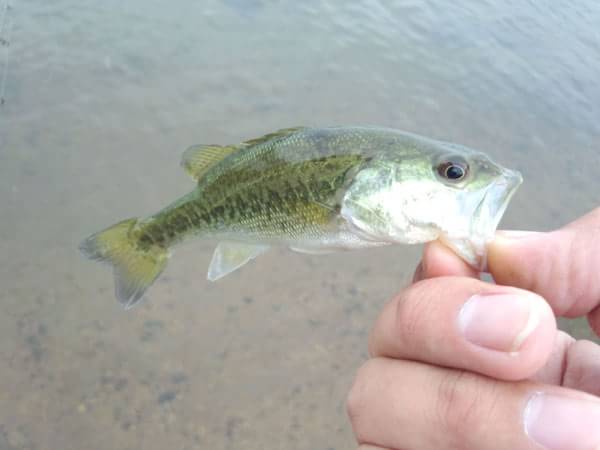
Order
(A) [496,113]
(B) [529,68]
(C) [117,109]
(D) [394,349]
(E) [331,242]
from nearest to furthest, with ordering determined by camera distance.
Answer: (D) [394,349] → (E) [331,242] → (C) [117,109] → (A) [496,113] → (B) [529,68]

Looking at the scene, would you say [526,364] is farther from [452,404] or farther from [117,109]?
[117,109]

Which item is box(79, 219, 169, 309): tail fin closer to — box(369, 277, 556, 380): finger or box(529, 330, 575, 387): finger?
box(369, 277, 556, 380): finger

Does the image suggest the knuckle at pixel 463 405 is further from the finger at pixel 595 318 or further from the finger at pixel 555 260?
the finger at pixel 595 318

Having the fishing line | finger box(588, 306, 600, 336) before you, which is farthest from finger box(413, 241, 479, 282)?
the fishing line

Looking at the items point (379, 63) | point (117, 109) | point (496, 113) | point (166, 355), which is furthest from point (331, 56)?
point (166, 355)

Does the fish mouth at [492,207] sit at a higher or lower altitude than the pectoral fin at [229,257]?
higher

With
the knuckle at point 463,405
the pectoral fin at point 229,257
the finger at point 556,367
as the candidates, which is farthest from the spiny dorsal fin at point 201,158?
the finger at point 556,367
